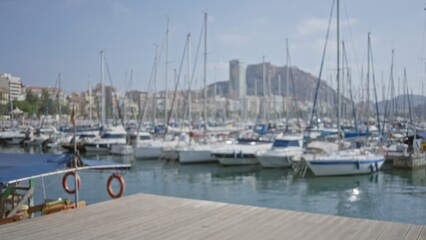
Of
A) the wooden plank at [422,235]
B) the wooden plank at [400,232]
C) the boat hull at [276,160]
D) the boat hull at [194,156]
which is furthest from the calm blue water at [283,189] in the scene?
the wooden plank at [422,235]

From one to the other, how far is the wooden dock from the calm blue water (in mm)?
9734

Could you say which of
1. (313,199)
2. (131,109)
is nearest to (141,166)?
(313,199)

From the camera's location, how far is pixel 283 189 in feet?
85.2

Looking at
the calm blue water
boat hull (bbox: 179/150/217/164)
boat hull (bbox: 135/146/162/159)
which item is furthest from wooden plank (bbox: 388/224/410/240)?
boat hull (bbox: 135/146/162/159)

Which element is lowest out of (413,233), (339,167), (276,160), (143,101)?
(339,167)

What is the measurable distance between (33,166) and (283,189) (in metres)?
16.8

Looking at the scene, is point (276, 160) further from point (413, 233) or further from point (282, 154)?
point (413, 233)

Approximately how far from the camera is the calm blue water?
20778 mm

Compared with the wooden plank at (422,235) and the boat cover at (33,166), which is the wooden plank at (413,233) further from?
the boat cover at (33,166)

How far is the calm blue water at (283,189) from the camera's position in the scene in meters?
20.8

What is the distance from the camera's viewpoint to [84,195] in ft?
78.2

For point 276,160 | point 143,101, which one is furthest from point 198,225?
point 143,101

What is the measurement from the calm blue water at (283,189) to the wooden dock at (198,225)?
31.9 feet

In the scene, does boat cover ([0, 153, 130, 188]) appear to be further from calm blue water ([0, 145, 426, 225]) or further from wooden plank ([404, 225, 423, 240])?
wooden plank ([404, 225, 423, 240])
